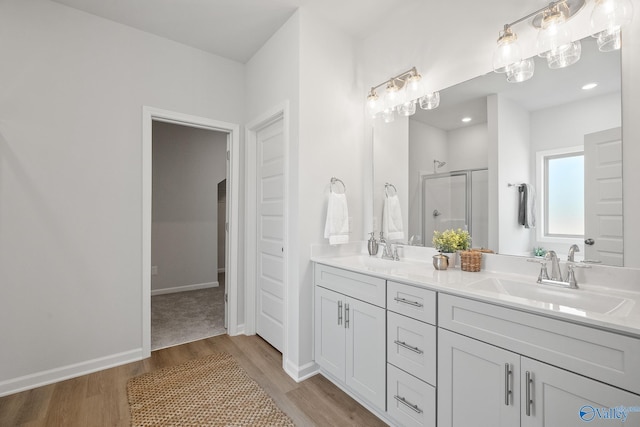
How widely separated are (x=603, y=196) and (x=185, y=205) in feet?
15.5

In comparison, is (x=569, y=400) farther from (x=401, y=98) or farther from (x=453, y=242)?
(x=401, y=98)

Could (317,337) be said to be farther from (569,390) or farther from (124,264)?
(124,264)

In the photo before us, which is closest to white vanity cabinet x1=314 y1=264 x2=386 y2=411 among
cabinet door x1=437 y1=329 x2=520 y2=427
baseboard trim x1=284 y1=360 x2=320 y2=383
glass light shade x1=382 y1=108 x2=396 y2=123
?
baseboard trim x1=284 y1=360 x2=320 y2=383

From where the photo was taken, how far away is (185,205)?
4.57m

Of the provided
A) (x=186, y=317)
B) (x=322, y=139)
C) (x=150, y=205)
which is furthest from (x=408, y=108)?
(x=186, y=317)

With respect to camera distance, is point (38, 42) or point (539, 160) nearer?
point (539, 160)

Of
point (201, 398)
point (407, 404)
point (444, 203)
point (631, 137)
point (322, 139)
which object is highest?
point (322, 139)

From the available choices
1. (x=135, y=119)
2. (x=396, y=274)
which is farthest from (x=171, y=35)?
(x=396, y=274)

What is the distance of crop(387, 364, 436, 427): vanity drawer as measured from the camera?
4.67 feet

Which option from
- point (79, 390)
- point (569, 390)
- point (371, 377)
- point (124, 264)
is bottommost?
point (79, 390)

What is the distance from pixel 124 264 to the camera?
2.42 m

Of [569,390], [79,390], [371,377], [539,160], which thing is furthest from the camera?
[79,390]

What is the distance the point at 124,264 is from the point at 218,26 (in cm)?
215

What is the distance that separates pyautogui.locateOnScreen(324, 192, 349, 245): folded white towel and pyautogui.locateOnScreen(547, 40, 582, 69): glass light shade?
57.5 inches
